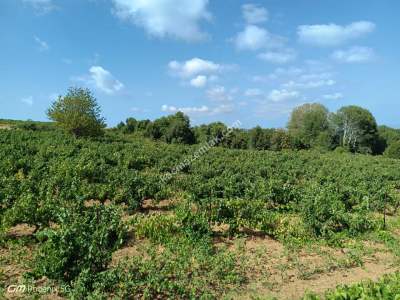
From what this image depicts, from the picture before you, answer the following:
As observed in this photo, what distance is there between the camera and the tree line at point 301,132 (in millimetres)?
57812

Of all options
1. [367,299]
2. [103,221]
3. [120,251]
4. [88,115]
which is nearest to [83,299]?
[103,221]

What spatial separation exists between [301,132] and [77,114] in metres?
48.6

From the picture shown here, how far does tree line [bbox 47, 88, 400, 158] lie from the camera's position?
57812mm

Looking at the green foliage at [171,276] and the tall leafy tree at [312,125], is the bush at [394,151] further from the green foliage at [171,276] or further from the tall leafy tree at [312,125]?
the green foliage at [171,276]

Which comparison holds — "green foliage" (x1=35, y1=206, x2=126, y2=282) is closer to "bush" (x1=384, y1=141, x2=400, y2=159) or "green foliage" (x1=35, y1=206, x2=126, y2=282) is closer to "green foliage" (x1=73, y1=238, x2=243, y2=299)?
"green foliage" (x1=73, y1=238, x2=243, y2=299)

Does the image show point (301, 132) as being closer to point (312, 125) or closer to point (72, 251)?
point (312, 125)

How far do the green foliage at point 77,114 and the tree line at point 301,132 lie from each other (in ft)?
60.3

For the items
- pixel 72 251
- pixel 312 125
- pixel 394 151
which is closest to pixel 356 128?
pixel 312 125

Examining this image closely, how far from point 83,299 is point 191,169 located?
15.9 metres

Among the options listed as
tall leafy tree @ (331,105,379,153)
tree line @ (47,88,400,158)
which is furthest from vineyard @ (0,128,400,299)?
tall leafy tree @ (331,105,379,153)

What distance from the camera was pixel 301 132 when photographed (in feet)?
238

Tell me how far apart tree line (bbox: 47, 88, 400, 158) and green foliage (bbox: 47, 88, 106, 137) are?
18384 mm
